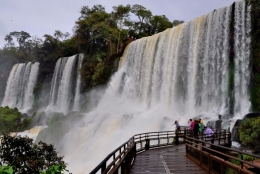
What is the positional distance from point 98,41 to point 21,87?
21318mm

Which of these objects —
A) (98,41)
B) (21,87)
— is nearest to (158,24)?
(98,41)

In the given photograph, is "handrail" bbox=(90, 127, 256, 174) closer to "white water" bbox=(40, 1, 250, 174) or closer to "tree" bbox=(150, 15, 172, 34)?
"white water" bbox=(40, 1, 250, 174)

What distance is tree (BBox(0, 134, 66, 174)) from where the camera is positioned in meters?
11.0

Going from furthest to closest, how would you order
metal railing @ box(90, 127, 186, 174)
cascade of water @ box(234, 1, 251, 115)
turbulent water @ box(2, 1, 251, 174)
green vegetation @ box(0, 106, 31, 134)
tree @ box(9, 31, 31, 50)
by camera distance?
tree @ box(9, 31, 31, 50) → green vegetation @ box(0, 106, 31, 134) → turbulent water @ box(2, 1, 251, 174) → cascade of water @ box(234, 1, 251, 115) → metal railing @ box(90, 127, 186, 174)

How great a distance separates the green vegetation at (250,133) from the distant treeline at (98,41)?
26.5 meters

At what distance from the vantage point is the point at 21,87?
59156 millimetres

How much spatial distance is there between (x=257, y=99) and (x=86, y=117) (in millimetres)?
20561

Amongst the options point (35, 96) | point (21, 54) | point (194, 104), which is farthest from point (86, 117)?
point (21, 54)

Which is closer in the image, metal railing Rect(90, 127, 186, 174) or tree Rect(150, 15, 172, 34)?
metal railing Rect(90, 127, 186, 174)

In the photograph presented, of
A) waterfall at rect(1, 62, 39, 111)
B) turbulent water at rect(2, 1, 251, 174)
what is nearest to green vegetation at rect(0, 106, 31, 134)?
waterfall at rect(1, 62, 39, 111)

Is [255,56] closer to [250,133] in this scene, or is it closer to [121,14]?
[250,133]

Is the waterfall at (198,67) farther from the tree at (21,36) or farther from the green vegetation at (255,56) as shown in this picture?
the tree at (21,36)

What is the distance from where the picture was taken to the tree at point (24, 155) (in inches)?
434

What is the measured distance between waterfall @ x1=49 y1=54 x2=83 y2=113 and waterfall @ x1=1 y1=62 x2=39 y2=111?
7.77m
